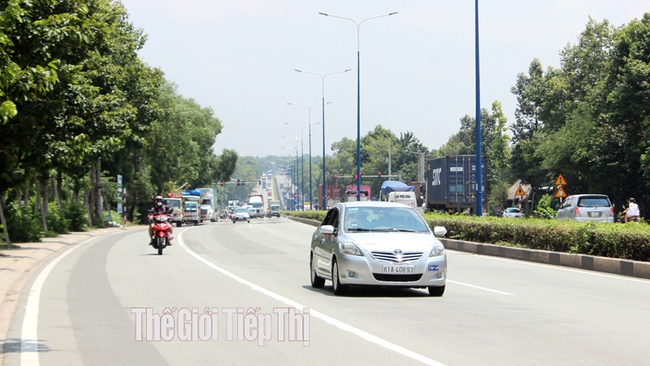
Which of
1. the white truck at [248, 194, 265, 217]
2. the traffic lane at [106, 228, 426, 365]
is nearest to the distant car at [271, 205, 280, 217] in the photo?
the white truck at [248, 194, 265, 217]

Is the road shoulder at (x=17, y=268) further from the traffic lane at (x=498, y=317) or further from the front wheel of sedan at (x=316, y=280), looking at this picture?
the front wheel of sedan at (x=316, y=280)

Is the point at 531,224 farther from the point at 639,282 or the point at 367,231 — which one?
the point at 367,231

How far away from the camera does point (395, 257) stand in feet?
43.9

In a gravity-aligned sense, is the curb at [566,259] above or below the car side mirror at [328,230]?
below

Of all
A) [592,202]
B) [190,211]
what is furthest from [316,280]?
[190,211]

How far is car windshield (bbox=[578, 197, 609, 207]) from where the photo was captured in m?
34.7

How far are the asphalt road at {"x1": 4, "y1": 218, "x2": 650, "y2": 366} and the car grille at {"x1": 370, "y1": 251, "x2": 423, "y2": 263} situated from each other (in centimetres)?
62

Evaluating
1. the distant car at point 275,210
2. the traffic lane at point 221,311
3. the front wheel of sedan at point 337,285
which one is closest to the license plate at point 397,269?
the front wheel of sedan at point 337,285

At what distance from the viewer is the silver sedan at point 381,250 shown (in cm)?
1339

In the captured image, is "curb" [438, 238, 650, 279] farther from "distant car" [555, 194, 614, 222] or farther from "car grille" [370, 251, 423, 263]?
"distant car" [555, 194, 614, 222]

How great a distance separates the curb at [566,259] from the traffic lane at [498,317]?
0.92 meters

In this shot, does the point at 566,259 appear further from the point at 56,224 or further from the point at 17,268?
the point at 56,224

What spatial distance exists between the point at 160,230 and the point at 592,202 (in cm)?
1748

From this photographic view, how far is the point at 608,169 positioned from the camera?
55344 mm
